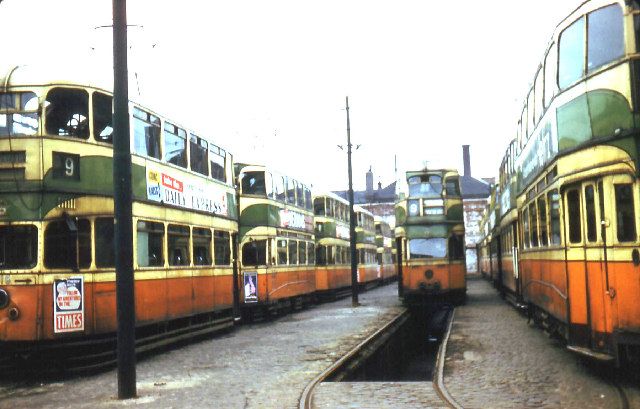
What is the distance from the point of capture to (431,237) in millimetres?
23828

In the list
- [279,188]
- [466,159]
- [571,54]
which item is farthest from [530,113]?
[466,159]

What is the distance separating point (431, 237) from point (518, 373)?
13.8m

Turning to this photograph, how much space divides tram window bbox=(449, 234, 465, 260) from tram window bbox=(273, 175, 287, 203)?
18.0 feet

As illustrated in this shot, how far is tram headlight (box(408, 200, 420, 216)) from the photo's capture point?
24.0m

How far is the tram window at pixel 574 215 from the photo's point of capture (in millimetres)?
9203

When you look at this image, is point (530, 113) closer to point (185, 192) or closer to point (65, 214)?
point (185, 192)

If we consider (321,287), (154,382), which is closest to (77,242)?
(154,382)

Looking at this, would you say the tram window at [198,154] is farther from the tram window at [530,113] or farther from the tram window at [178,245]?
the tram window at [530,113]

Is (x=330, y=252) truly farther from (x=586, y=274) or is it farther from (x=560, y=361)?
(x=586, y=274)

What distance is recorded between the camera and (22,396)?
928 centimetres

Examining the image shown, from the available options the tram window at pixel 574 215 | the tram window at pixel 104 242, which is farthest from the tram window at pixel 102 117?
the tram window at pixel 574 215

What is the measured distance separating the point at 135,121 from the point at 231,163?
570cm

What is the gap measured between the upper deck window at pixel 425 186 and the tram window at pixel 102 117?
14.1 meters

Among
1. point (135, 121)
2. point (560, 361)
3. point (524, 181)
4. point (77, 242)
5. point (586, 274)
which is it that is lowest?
point (560, 361)
